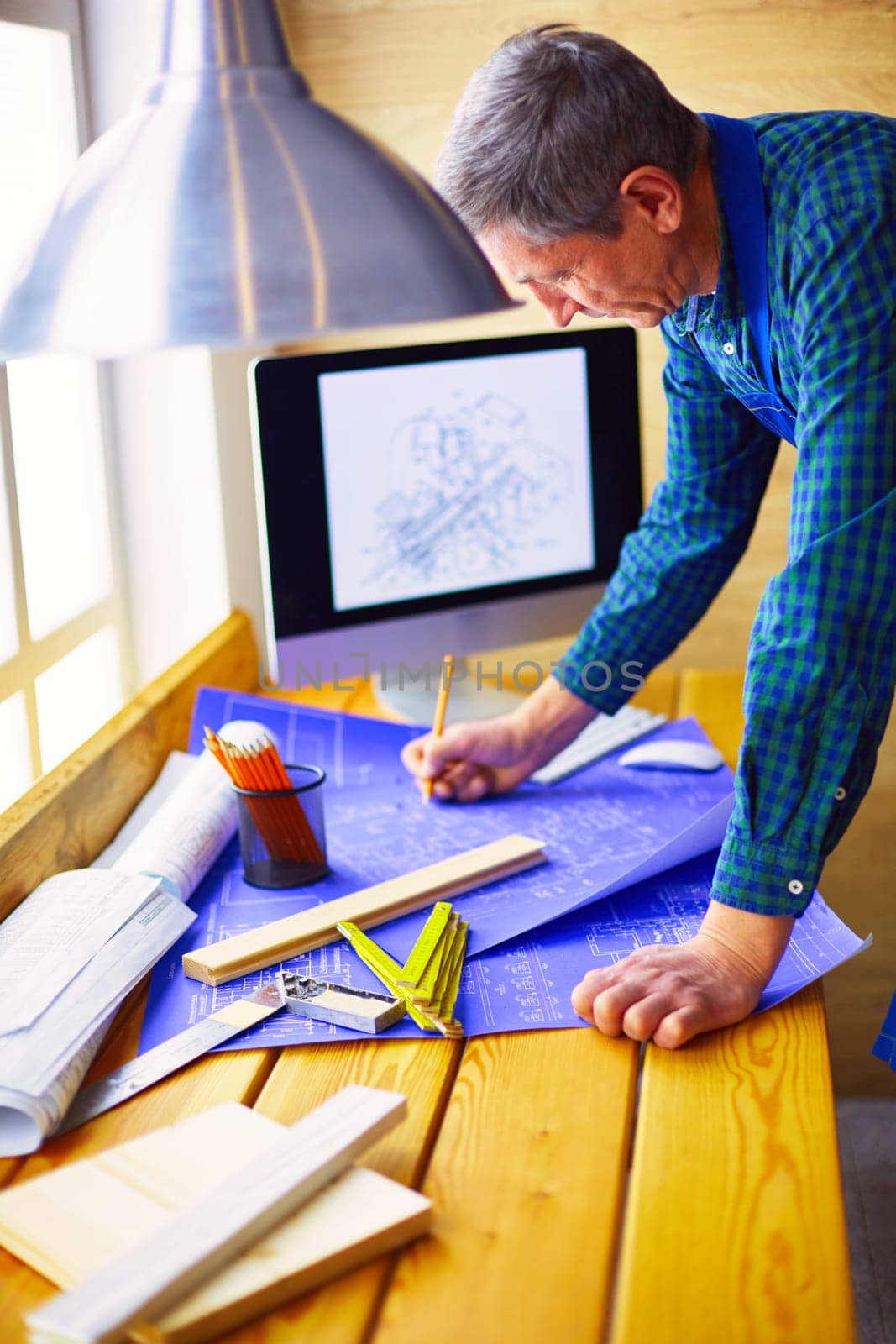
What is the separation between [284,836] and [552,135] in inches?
24.8

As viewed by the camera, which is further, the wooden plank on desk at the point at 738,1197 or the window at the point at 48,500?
the window at the point at 48,500

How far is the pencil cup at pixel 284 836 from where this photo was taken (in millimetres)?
1166

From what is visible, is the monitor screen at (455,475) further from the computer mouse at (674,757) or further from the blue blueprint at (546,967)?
the blue blueprint at (546,967)

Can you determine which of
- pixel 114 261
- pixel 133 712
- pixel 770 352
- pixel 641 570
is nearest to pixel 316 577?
pixel 133 712

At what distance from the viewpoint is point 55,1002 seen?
870 mm

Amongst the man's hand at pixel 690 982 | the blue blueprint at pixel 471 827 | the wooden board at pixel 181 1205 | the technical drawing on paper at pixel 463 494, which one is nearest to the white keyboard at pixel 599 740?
the blue blueprint at pixel 471 827

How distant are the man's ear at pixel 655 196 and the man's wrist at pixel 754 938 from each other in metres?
0.52

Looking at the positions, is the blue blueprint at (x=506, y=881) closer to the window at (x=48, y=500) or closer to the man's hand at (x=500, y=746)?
the man's hand at (x=500, y=746)

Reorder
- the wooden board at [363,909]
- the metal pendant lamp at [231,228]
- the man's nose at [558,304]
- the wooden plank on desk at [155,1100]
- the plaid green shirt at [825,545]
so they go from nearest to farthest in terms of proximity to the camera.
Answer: the metal pendant lamp at [231,228] → the wooden plank on desk at [155,1100] → the plaid green shirt at [825,545] → the wooden board at [363,909] → the man's nose at [558,304]

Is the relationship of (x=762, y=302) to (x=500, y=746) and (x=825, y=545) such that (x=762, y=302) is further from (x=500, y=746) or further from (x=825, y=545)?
(x=500, y=746)

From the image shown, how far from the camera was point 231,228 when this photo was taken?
1.97ft

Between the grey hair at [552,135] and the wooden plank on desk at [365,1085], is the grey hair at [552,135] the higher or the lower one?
the higher one

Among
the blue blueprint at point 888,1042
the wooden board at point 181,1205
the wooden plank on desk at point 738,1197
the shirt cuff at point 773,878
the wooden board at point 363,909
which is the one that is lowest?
the blue blueprint at point 888,1042

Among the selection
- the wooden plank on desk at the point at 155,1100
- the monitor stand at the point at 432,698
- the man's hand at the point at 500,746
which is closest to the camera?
the wooden plank on desk at the point at 155,1100
